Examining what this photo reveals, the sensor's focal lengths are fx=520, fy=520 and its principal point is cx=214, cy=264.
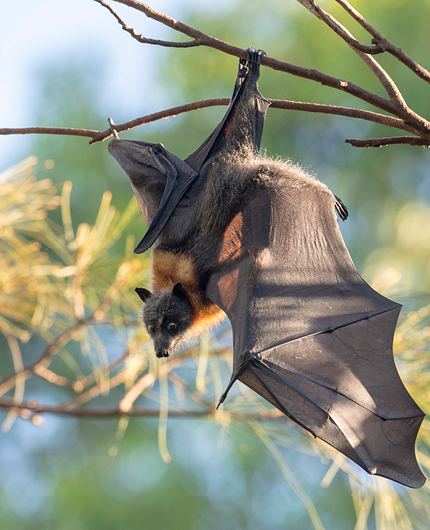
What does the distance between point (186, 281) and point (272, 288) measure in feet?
1.47

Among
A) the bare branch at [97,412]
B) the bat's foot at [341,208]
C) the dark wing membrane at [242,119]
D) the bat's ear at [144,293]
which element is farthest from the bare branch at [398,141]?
the bare branch at [97,412]

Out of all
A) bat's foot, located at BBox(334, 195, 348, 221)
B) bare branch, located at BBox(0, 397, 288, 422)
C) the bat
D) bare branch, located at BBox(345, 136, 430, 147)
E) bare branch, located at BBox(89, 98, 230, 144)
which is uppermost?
bare branch, located at BBox(345, 136, 430, 147)

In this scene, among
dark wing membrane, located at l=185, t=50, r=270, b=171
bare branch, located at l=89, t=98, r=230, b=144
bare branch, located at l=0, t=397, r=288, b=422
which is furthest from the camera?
bare branch, located at l=0, t=397, r=288, b=422

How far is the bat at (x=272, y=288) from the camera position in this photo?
1469 mm

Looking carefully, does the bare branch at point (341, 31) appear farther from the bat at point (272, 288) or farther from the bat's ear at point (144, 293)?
the bat's ear at point (144, 293)

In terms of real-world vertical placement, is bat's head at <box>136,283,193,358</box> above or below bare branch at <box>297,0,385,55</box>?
below

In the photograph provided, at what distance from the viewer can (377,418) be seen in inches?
57.9

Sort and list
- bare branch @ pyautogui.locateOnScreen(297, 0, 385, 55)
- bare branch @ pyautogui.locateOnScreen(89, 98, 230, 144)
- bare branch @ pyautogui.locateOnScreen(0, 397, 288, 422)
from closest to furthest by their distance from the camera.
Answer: bare branch @ pyautogui.locateOnScreen(297, 0, 385, 55), bare branch @ pyautogui.locateOnScreen(89, 98, 230, 144), bare branch @ pyautogui.locateOnScreen(0, 397, 288, 422)

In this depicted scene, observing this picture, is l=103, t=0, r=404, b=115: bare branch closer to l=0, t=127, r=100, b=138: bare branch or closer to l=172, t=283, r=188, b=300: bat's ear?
l=0, t=127, r=100, b=138: bare branch

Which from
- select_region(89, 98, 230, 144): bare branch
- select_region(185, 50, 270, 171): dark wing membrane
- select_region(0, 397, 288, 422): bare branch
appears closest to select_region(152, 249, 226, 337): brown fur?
select_region(185, 50, 270, 171): dark wing membrane

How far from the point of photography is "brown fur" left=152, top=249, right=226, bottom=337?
208cm

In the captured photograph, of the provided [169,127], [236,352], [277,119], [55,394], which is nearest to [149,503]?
[55,394]

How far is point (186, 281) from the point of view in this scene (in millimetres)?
2107

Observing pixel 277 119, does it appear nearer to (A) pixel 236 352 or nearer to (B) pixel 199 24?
(B) pixel 199 24
